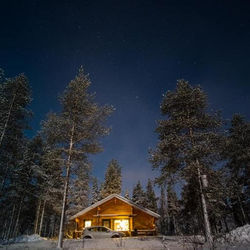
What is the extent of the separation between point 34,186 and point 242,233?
1049 inches

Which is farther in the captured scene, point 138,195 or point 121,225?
point 138,195

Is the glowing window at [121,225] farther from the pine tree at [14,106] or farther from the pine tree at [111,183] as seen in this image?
the pine tree at [14,106]

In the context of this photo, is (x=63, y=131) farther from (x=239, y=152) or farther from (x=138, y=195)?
(x=138, y=195)

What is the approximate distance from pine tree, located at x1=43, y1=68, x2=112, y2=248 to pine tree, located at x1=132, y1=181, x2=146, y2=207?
1353 inches

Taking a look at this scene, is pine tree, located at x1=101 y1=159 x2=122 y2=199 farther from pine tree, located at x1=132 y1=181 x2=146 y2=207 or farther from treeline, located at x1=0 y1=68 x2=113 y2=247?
treeline, located at x1=0 y1=68 x2=113 y2=247

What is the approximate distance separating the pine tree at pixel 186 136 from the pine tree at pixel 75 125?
5191 millimetres

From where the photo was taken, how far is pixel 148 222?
79.4 feet

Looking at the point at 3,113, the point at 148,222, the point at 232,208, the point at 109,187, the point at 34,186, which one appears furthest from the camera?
the point at 109,187

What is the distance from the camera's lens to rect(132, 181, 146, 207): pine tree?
4610 centimetres

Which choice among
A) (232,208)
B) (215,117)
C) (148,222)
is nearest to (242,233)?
(215,117)

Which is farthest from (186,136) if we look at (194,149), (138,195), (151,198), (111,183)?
(151,198)

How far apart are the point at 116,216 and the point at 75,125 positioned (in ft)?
47.9

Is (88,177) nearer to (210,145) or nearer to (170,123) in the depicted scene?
(170,123)

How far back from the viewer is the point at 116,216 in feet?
80.1
